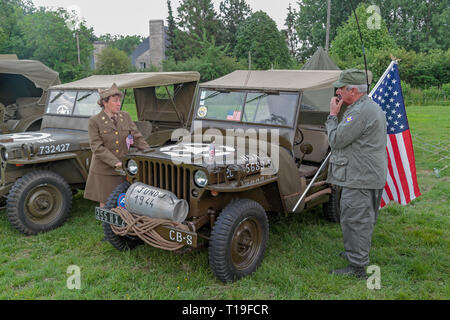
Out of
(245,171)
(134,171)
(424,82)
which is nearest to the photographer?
(245,171)

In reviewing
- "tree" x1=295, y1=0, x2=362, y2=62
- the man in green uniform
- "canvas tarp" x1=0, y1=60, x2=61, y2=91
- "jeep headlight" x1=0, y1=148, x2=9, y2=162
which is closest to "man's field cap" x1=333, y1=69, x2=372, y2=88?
the man in green uniform

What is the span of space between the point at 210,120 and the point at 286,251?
6.07ft

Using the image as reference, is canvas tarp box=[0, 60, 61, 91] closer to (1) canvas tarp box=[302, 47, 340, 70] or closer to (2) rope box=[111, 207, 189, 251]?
(2) rope box=[111, 207, 189, 251]

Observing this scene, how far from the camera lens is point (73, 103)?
6.50m

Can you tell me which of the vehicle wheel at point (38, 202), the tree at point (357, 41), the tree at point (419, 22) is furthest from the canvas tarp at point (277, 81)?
the tree at point (419, 22)

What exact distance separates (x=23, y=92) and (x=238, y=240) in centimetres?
746

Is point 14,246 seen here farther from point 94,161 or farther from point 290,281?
point 290,281

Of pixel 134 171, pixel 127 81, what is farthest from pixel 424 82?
pixel 134 171

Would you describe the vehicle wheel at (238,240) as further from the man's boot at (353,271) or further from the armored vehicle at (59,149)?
the armored vehicle at (59,149)

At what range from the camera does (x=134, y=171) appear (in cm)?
410

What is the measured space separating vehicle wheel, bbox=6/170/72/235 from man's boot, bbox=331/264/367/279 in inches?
141

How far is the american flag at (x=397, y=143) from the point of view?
4.55 m

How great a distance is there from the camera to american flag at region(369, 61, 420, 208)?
4547 mm

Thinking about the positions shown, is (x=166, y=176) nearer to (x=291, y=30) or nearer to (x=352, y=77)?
(x=352, y=77)
